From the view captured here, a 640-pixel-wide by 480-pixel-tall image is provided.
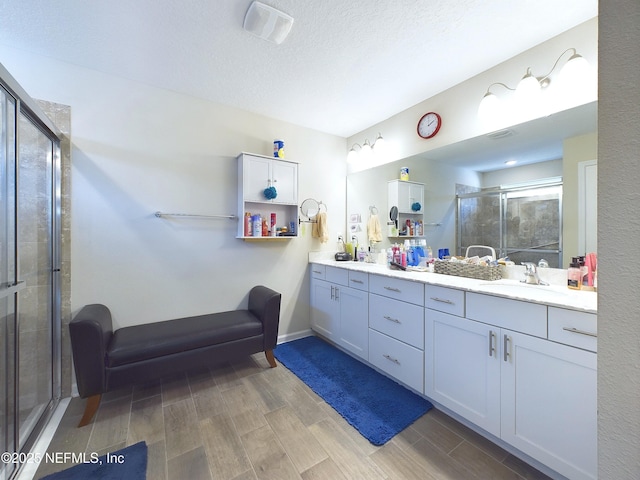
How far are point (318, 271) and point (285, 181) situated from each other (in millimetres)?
1043

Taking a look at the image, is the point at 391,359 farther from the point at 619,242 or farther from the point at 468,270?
the point at 619,242

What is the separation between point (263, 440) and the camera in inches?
58.5

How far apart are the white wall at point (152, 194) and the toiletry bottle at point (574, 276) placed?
7.54ft

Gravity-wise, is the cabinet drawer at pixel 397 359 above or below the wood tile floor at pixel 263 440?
above

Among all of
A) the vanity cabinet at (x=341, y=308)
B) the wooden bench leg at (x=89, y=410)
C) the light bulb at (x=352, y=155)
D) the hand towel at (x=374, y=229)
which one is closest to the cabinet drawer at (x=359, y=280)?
the vanity cabinet at (x=341, y=308)

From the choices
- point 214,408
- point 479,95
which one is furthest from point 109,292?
point 479,95

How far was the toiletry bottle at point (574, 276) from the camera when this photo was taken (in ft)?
4.85

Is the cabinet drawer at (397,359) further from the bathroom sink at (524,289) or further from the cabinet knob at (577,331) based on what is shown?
the cabinet knob at (577,331)

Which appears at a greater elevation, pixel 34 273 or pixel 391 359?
pixel 34 273

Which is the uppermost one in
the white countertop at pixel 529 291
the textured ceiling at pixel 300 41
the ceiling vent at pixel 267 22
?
the textured ceiling at pixel 300 41

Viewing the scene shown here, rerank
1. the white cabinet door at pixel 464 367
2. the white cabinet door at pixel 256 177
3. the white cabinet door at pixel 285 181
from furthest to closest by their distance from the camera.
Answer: the white cabinet door at pixel 285 181 < the white cabinet door at pixel 256 177 < the white cabinet door at pixel 464 367

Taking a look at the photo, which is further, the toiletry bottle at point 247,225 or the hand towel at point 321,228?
the hand towel at point 321,228

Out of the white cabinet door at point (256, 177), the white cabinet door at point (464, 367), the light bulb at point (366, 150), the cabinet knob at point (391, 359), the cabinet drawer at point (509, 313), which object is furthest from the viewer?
the light bulb at point (366, 150)

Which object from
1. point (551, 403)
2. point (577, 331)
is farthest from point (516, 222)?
point (551, 403)
